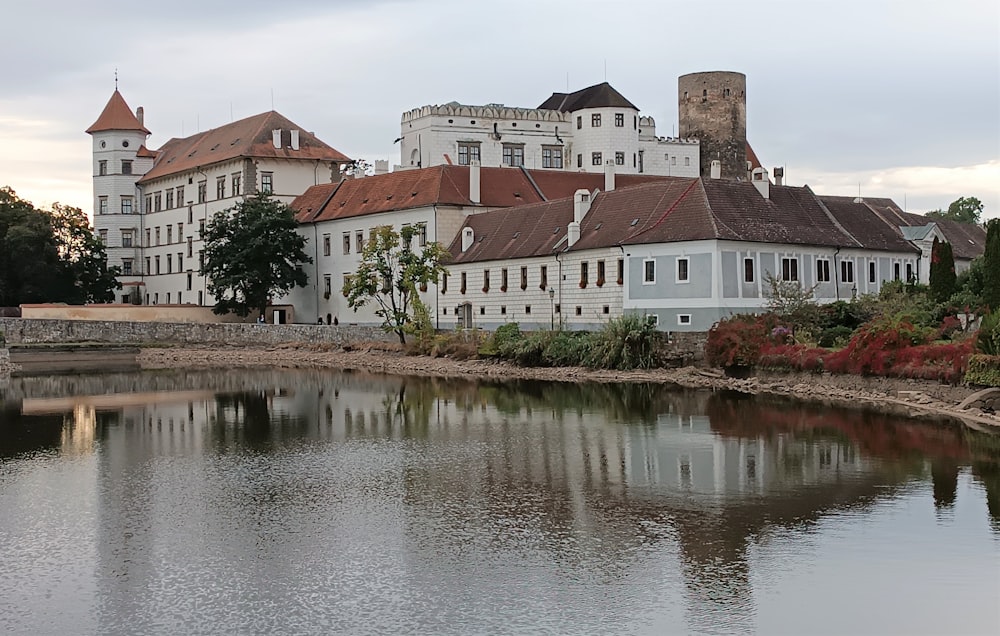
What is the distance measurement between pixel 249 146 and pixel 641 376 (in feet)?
142

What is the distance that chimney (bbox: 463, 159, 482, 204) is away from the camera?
63.1m

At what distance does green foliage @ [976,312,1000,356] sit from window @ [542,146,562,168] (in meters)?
51.1

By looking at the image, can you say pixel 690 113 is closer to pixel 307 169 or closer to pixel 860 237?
pixel 307 169

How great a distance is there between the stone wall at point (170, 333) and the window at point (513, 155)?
2203cm

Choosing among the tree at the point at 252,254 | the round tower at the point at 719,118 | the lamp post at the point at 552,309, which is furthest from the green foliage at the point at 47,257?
the round tower at the point at 719,118

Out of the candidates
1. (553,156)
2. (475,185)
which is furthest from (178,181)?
(475,185)

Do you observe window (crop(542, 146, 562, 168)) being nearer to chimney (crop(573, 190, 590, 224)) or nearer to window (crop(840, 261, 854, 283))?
chimney (crop(573, 190, 590, 224))

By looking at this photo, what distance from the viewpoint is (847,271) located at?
49250mm

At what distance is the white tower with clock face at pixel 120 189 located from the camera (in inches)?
3538

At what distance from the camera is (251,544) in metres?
17.0

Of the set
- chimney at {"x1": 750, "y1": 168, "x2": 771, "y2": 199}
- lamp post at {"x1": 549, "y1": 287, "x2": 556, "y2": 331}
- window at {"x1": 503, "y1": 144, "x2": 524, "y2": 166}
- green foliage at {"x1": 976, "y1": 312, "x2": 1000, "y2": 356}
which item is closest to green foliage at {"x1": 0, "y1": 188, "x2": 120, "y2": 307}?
window at {"x1": 503, "y1": 144, "x2": 524, "y2": 166}

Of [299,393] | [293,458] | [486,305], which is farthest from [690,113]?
[293,458]

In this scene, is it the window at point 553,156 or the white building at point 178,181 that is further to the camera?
the window at point 553,156

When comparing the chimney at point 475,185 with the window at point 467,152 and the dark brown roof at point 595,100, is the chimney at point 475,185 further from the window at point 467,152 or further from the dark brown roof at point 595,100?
the dark brown roof at point 595,100
